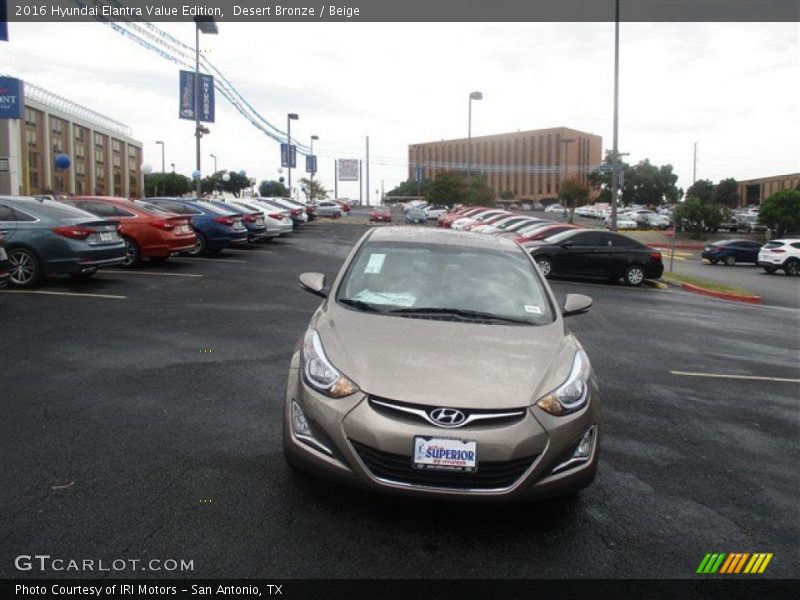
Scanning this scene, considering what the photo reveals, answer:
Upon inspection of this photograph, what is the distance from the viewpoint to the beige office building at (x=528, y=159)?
138 metres

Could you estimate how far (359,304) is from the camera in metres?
4.85

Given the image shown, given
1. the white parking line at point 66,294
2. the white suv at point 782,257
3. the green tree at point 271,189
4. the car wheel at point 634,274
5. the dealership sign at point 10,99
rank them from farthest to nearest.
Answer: the green tree at point 271,189
the white suv at point 782,257
the dealership sign at point 10,99
the car wheel at point 634,274
the white parking line at point 66,294

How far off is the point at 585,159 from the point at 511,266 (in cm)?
14781

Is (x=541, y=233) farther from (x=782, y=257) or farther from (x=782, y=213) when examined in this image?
(x=782, y=213)

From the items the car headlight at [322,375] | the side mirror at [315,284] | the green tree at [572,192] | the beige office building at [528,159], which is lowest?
the car headlight at [322,375]

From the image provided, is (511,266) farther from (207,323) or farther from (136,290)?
(136,290)

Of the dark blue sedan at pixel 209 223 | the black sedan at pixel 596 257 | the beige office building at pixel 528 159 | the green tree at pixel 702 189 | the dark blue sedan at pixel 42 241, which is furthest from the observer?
the beige office building at pixel 528 159

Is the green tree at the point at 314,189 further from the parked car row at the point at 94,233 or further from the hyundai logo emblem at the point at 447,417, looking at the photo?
the hyundai logo emblem at the point at 447,417

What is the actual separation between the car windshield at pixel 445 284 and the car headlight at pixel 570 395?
69 centimetres

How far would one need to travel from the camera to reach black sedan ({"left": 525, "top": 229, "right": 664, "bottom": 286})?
19078mm

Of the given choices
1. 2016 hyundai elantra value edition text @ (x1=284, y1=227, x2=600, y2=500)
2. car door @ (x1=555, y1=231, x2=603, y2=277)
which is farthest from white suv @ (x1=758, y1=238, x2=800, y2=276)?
2016 hyundai elantra value edition text @ (x1=284, y1=227, x2=600, y2=500)

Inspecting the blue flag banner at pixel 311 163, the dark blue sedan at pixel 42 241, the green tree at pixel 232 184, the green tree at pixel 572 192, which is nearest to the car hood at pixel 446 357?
the dark blue sedan at pixel 42 241

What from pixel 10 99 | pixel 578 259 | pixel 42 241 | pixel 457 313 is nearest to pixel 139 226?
pixel 42 241

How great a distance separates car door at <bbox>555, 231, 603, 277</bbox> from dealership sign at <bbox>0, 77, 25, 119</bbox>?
19.5m
